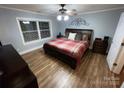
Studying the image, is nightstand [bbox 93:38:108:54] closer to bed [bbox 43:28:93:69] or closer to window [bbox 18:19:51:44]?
bed [bbox 43:28:93:69]

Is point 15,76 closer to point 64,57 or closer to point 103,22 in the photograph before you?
point 64,57

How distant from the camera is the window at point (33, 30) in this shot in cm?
340

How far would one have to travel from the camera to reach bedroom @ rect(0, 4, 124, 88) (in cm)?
191

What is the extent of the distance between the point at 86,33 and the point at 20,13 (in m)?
3.45

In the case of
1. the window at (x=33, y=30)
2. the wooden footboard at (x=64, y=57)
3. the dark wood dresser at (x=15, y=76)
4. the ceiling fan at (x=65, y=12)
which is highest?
the ceiling fan at (x=65, y=12)

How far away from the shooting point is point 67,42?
124 inches

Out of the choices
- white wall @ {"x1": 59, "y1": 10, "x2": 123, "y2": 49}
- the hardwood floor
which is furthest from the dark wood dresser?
white wall @ {"x1": 59, "y1": 10, "x2": 123, "y2": 49}

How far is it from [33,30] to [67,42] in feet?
7.27

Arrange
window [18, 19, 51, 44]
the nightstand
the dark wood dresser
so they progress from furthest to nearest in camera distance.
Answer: window [18, 19, 51, 44] < the nightstand < the dark wood dresser

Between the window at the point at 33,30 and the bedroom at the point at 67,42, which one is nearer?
the bedroom at the point at 67,42

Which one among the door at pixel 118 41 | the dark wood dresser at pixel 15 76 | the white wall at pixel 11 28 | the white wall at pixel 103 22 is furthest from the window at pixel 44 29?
the door at pixel 118 41

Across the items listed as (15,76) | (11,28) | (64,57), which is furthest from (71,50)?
(11,28)

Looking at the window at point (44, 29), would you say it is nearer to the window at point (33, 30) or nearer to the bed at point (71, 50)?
the window at point (33, 30)
